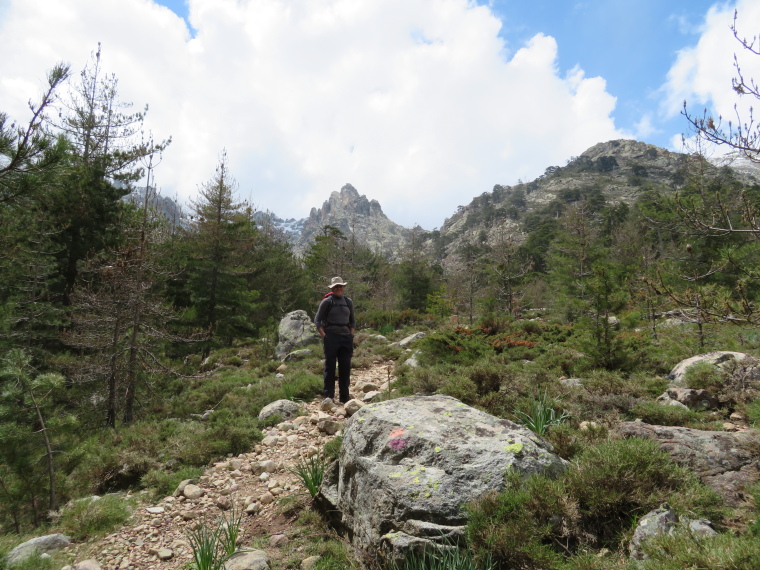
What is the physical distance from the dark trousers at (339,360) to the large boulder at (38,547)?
3.96m

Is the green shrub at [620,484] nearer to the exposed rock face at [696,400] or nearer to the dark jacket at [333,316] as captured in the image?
the exposed rock face at [696,400]

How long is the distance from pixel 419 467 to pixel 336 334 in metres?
4.14

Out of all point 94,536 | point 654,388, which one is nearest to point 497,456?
point 94,536

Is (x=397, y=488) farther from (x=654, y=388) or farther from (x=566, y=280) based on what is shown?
(x=566, y=280)

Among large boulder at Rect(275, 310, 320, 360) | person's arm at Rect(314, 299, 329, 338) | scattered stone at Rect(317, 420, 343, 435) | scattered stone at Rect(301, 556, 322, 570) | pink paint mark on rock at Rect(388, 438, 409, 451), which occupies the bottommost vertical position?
scattered stone at Rect(301, 556, 322, 570)

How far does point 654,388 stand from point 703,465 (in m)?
3.25

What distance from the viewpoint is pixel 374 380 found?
8.72 meters

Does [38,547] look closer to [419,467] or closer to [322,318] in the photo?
[419,467]

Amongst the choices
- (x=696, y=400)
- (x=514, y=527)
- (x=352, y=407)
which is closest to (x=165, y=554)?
(x=352, y=407)

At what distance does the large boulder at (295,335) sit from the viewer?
1283 centimetres

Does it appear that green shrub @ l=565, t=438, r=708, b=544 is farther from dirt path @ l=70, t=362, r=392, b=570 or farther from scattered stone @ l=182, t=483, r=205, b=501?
scattered stone @ l=182, t=483, r=205, b=501

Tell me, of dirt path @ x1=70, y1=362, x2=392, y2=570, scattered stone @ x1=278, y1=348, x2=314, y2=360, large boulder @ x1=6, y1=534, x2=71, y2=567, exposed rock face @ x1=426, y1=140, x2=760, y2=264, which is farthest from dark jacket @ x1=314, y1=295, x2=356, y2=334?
exposed rock face @ x1=426, y1=140, x2=760, y2=264

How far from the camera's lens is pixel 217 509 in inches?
163

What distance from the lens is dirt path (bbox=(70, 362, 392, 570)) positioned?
3.48 metres
